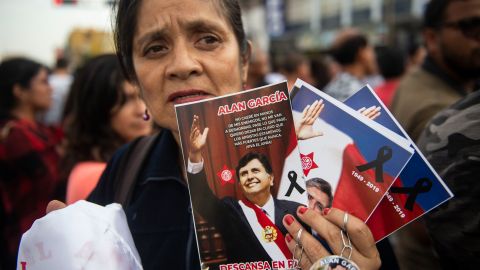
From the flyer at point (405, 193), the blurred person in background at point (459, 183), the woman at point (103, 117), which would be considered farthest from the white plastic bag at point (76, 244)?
the woman at point (103, 117)

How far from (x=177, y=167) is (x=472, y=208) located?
80 cm

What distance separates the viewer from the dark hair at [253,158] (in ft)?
3.00

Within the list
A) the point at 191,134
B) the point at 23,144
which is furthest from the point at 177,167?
the point at 23,144

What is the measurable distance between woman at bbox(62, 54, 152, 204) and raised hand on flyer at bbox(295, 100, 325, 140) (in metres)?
1.52

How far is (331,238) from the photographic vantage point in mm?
890

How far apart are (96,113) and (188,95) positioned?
4.56 ft

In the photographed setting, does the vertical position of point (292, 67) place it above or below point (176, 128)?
above

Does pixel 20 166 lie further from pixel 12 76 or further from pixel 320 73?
pixel 320 73

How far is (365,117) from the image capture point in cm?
91

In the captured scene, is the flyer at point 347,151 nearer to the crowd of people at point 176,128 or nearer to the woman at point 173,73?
the crowd of people at point 176,128

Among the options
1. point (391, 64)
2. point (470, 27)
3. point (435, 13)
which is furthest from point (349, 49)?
point (470, 27)

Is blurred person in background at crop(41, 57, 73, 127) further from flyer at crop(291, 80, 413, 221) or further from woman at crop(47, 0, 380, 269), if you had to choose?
flyer at crop(291, 80, 413, 221)

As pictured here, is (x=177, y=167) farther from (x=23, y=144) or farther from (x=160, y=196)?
(x=23, y=144)

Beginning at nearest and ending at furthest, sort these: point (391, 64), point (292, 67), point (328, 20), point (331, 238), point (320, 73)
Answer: point (331, 238) → point (391, 64) → point (292, 67) → point (320, 73) → point (328, 20)
